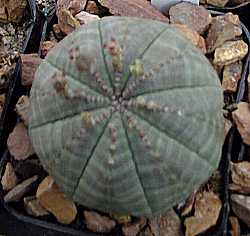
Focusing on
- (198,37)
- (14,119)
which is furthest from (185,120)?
(14,119)

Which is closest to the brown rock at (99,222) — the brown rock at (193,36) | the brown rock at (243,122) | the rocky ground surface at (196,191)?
the rocky ground surface at (196,191)

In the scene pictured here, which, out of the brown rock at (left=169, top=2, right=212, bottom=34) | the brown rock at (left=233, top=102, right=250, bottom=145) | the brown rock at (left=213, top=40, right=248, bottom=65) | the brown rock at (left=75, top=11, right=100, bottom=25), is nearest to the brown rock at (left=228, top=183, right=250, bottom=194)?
the brown rock at (left=233, top=102, right=250, bottom=145)

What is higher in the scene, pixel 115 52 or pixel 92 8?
pixel 115 52

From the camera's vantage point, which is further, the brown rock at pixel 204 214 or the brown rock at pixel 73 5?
the brown rock at pixel 73 5

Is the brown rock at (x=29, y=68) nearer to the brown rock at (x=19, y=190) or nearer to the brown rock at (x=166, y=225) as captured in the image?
the brown rock at (x=19, y=190)

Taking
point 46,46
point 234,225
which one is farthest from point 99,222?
point 46,46

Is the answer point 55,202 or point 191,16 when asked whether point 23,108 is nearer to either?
point 55,202
